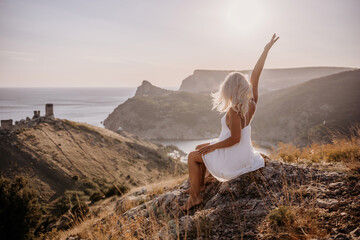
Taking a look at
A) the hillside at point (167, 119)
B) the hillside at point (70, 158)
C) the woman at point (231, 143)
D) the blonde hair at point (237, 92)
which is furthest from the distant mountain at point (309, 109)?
the blonde hair at point (237, 92)

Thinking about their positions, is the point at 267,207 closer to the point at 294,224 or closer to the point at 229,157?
the point at 294,224

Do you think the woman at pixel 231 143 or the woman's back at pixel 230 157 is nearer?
the woman at pixel 231 143

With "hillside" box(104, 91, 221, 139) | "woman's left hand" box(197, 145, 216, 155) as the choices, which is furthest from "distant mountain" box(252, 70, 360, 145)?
"woman's left hand" box(197, 145, 216, 155)

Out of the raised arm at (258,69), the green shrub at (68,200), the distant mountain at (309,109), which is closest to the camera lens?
the raised arm at (258,69)

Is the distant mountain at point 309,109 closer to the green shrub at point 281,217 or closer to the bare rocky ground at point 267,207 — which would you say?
the bare rocky ground at point 267,207

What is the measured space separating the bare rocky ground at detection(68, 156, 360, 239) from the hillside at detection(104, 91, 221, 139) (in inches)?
3657

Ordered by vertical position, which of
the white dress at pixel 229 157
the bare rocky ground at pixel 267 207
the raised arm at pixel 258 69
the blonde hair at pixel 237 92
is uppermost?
the raised arm at pixel 258 69

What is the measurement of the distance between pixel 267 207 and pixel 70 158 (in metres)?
31.2

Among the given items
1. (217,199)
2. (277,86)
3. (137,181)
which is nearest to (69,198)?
(137,181)

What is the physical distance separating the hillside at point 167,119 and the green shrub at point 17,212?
280 ft

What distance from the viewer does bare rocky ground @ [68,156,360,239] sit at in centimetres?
255

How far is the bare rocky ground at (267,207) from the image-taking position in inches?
100

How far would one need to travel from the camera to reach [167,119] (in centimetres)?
10738

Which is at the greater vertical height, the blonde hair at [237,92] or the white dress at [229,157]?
the blonde hair at [237,92]
